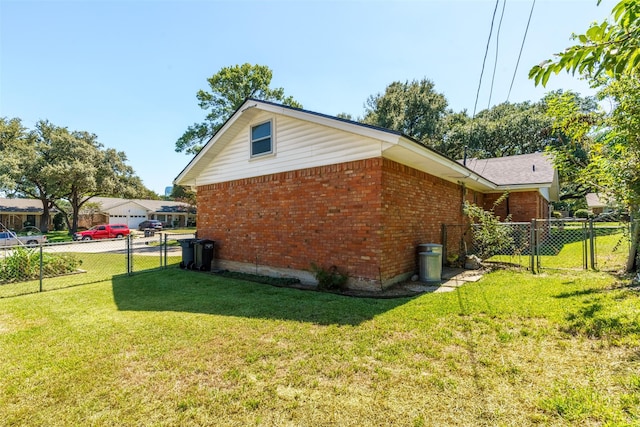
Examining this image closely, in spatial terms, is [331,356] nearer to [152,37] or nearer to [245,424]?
[245,424]

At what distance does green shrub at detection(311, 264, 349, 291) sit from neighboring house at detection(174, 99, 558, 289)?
0.17 meters

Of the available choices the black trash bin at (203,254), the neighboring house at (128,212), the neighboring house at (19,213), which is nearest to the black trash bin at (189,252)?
the black trash bin at (203,254)

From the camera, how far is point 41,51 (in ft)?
30.7

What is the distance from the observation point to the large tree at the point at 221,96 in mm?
23562

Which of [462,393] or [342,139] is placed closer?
[462,393]

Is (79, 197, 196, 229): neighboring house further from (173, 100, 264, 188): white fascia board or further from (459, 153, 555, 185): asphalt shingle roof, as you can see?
(459, 153, 555, 185): asphalt shingle roof

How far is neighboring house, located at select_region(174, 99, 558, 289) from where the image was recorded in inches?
258

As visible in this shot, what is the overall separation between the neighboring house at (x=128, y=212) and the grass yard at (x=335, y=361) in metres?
45.4

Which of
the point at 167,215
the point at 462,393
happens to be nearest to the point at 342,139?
the point at 462,393

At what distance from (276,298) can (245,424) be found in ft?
12.5

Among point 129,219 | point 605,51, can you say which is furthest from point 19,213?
point 605,51

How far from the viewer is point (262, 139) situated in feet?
29.1

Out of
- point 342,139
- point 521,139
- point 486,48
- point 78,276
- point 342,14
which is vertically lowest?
point 78,276

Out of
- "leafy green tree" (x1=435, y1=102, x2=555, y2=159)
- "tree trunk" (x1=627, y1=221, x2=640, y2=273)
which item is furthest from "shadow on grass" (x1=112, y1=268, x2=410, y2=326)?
"leafy green tree" (x1=435, y1=102, x2=555, y2=159)
